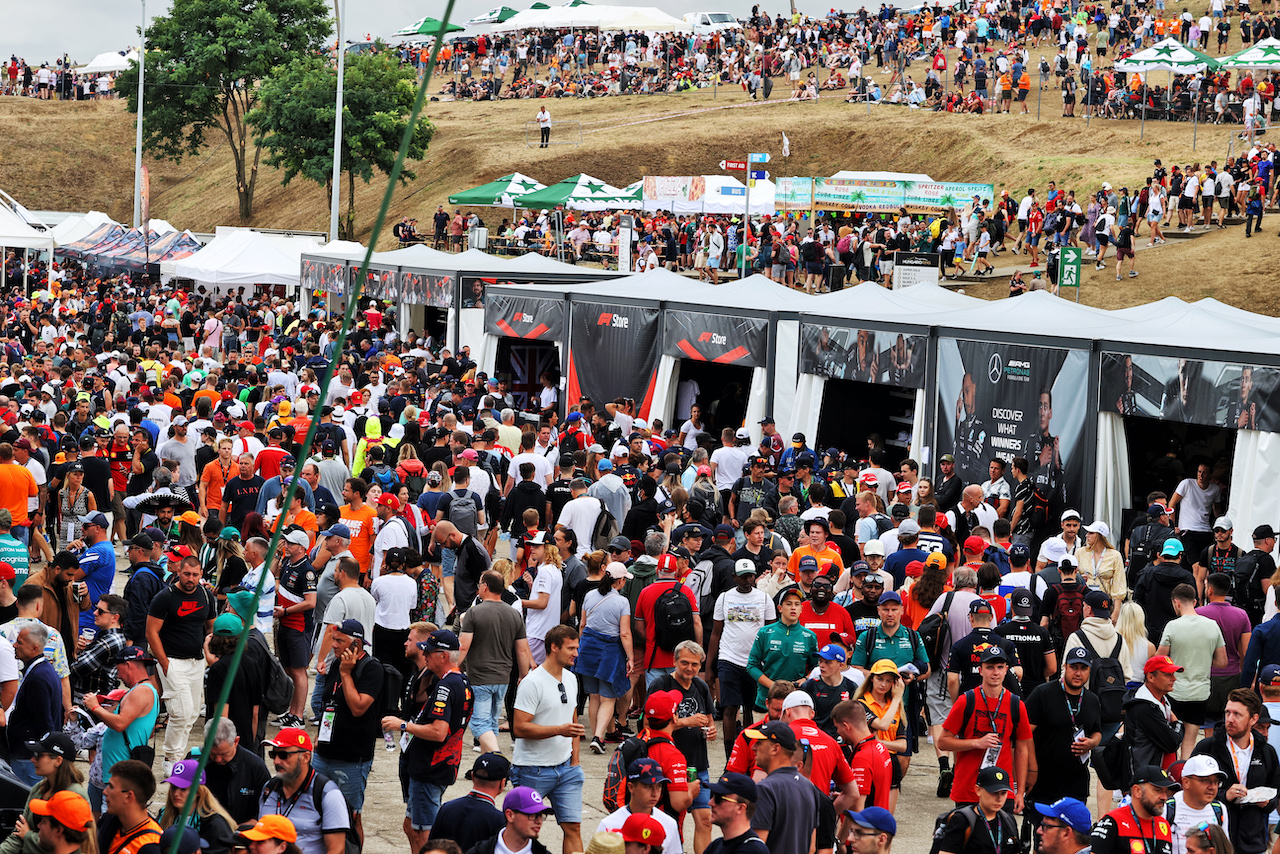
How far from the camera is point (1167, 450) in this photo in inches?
627

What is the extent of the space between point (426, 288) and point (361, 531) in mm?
13835

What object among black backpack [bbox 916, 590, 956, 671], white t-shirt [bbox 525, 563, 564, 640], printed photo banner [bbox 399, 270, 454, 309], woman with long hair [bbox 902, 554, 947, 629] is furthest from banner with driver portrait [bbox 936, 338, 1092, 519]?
printed photo banner [bbox 399, 270, 454, 309]

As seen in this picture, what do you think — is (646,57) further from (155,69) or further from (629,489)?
(629,489)

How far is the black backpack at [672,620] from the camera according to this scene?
848 centimetres

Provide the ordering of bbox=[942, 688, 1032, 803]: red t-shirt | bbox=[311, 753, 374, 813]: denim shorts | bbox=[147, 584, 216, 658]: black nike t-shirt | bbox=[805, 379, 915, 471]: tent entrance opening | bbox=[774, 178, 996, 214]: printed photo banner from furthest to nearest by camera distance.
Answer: bbox=[774, 178, 996, 214]: printed photo banner < bbox=[805, 379, 915, 471]: tent entrance opening < bbox=[147, 584, 216, 658]: black nike t-shirt < bbox=[942, 688, 1032, 803]: red t-shirt < bbox=[311, 753, 374, 813]: denim shorts

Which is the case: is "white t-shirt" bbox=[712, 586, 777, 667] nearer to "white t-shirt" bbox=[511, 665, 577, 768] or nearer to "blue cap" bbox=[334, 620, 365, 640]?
"white t-shirt" bbox=[511, 665, 577, 768]

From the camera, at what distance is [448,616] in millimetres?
11766

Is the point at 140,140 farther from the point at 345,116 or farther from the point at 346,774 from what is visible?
the point at 346,774

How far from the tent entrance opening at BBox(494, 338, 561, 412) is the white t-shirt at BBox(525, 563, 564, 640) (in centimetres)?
1340

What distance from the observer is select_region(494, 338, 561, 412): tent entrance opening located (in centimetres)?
2264

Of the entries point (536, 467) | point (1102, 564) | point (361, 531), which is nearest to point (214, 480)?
point (361, 531)

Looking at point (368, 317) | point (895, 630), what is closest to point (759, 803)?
point (895, 630)

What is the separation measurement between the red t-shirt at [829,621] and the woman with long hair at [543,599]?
1733 millimetres

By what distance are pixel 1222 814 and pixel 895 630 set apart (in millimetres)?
2355
